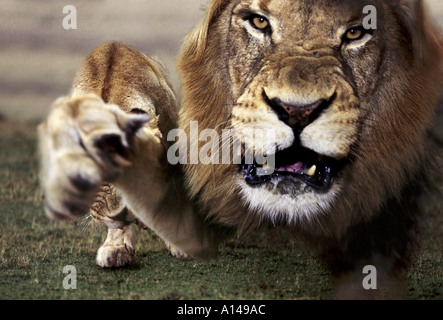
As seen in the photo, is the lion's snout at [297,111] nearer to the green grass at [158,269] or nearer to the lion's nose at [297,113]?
the lion's nose at [297,113]

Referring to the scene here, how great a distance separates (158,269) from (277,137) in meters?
1.10

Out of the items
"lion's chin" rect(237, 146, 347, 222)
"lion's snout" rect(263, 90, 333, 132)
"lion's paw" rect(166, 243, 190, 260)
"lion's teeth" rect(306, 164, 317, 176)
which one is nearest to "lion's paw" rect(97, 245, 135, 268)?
"lion's paw" rect(166, 243, 190, 260)

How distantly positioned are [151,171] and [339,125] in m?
0.76

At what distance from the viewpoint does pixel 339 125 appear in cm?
239

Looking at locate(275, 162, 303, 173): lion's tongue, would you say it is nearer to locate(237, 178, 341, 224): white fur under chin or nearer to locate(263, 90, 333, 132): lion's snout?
locate(237, 178, 341, 224): white fur under chin

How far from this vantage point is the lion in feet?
7.45

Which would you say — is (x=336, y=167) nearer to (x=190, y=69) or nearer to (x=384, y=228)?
(x=384, y=228)

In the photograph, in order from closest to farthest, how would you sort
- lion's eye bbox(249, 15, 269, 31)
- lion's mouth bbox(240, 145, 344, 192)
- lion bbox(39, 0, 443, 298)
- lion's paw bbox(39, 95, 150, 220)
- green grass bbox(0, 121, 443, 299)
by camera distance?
lion's paw bbox(39, 95, 150, 220) < lion bbox(39, 0, 443, 298) < lion's mouth bbox(240, 145, 344, 192) < lion's eye bbox(249, 15, 269, 31) < green grass bbox(0, 121, 443, 299)

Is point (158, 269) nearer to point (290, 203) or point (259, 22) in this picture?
point (290, 203)

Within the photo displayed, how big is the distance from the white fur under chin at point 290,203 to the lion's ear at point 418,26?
2.11 ft

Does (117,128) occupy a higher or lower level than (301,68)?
lower

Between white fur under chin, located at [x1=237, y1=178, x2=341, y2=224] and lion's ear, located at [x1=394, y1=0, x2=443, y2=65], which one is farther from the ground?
lion's ear, located at [x1=394, y1=0, x2=443, y2=65]

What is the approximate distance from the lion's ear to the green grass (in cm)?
103
